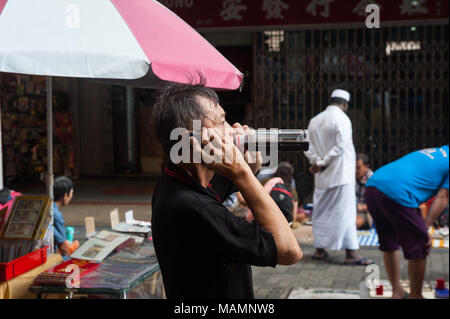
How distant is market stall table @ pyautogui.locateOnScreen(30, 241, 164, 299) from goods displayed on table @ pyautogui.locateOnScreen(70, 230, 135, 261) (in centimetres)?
6

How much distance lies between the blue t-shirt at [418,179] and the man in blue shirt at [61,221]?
8.88 feet

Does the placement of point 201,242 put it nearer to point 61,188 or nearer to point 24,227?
point 24,227

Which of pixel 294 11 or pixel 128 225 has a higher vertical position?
pixel 294 11

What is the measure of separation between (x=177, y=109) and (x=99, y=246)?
2.52m

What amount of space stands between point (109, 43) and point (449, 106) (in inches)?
297

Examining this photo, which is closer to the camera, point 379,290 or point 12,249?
point 12,249

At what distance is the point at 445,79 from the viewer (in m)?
8.87

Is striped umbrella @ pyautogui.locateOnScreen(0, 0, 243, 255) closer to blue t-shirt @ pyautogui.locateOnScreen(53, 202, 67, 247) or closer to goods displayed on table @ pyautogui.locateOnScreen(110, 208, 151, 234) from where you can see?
goods displayed on table @ pyautogui.locateOnScreen(110, 208, 151, 234)

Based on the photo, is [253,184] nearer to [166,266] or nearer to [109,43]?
[166,266]

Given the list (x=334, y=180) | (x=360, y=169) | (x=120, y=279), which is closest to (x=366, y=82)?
(x=360, y=169)

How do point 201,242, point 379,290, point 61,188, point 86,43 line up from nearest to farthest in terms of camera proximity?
point 201,242 → point 86,43 → point 379,290 → point 61,188

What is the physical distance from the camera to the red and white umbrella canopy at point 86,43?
2.50 m

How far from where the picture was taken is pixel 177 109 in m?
1.68
